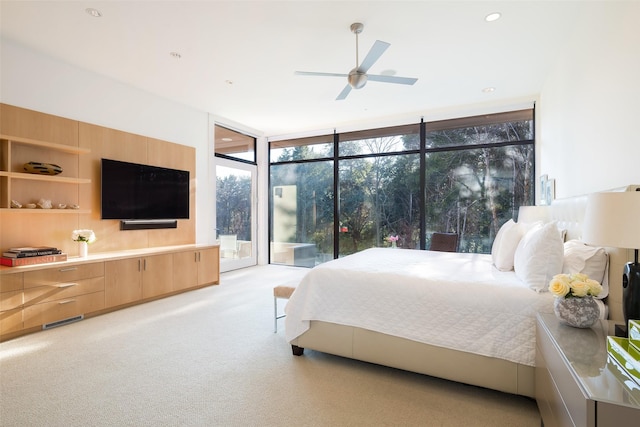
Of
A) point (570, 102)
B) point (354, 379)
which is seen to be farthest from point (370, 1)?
point (354, 379)

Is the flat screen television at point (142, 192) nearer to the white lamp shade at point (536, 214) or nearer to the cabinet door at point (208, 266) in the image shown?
the cabinet door at point (208, 266)

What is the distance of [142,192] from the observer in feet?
14.1

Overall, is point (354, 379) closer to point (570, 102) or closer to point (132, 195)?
point (570, 102)

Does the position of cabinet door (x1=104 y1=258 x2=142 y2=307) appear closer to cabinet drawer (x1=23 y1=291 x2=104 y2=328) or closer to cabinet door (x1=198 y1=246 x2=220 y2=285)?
cabinet drawer (x1=23 y1=291 x2=104 y2=328)

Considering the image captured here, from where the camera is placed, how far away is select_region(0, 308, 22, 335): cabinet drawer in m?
2.76

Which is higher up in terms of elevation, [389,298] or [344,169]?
[344,169]

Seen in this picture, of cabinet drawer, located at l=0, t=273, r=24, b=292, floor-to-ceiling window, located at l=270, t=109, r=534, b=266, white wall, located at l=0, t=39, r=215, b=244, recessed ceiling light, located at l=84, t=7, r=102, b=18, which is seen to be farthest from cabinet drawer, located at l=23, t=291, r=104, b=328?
floor-to-ceiling window, located at l=270, t=109, r=534, b=266

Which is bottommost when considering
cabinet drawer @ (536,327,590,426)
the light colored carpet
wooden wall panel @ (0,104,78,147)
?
the light colored carpet

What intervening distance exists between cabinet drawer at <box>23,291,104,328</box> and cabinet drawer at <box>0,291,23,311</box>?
92 mm

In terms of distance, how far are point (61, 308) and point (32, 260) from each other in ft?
1.83

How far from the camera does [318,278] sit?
8.11ft

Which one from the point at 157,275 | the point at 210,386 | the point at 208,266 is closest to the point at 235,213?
the point at 208,266

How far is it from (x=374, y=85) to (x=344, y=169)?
2104 mm

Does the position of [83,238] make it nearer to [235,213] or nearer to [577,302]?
[235,213]
